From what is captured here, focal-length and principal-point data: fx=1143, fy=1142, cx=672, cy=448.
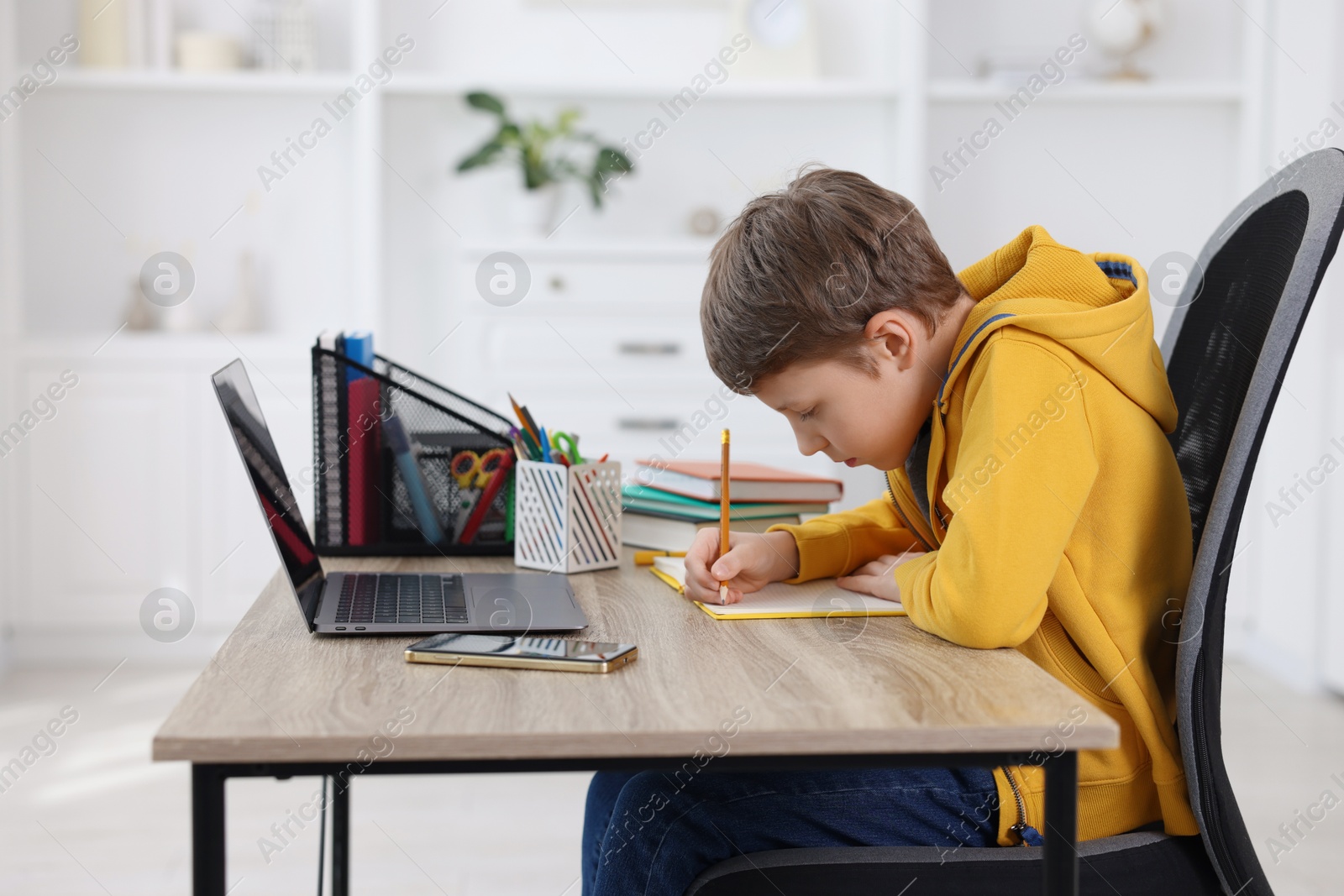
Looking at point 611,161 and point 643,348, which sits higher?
point 611,161

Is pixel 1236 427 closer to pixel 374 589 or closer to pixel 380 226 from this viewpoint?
pixel 374 589

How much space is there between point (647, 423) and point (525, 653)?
2.48 metres

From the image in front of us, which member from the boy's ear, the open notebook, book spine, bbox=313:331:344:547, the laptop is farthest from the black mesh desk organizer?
the boy's ear

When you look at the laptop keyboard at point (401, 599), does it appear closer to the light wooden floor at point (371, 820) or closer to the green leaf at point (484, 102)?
the light wooden floor at point (371, 820)

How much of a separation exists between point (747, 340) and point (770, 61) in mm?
2669

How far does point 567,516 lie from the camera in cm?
121

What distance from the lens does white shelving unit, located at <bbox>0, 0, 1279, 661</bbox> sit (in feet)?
10.5

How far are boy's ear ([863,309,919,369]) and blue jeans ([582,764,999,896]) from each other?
1.19 ft

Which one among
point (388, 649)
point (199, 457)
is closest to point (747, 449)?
point (199, 457)

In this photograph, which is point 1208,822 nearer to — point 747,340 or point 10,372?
point 747,340

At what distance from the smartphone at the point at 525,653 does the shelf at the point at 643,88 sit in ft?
8.97

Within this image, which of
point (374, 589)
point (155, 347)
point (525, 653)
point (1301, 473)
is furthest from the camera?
point (155, 347)

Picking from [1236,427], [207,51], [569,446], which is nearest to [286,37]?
[207,51]

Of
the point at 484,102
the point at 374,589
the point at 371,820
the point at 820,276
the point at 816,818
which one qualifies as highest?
the point at 484,102
